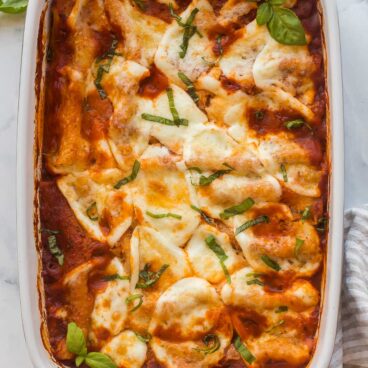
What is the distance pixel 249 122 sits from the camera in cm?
249

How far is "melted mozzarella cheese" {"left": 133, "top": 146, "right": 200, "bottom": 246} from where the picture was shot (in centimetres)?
246

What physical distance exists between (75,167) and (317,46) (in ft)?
3.16

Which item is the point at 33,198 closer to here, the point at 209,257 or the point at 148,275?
the point at 148,275

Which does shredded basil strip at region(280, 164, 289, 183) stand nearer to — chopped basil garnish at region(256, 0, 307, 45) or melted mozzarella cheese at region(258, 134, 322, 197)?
melted mozzarella cheese at region(258, 134, 322, 197)

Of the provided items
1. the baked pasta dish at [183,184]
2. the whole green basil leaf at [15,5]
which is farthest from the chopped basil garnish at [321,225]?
the whole green basil leaf at [15,5]

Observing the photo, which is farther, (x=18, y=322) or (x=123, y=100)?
(x=18, y=322)

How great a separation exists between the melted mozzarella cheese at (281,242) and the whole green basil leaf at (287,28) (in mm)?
574

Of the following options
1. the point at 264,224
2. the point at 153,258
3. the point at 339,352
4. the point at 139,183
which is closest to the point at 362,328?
the point at 339,352

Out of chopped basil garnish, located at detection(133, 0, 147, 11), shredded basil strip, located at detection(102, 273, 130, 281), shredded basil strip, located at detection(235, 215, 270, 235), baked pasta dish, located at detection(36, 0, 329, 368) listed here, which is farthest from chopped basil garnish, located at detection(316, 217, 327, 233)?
chopped basil garnish, located at detection(133, 0, 147, 11)

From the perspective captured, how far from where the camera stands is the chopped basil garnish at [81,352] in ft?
7.77

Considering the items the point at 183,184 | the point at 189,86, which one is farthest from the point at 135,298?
the point at 189,86

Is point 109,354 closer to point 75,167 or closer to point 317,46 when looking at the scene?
point 75,167

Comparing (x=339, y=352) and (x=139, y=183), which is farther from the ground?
(x=139, y=183)

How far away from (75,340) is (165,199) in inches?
22.7
